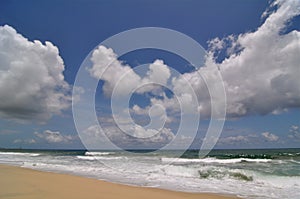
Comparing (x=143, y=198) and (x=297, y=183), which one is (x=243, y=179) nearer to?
(x=297, y=183)

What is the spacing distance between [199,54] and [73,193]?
23.0 feet

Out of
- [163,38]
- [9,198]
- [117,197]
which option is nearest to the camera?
[9,198]

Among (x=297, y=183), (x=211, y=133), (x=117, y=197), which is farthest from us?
(x=297, y=183)

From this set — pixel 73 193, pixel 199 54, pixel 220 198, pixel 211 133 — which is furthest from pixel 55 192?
pixel 199 54

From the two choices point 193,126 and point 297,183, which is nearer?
point 193,126

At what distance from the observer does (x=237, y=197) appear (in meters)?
6.98

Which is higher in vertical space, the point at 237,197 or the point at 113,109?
the point at 113,109

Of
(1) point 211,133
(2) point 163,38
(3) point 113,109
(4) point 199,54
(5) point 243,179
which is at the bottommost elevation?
(5) point 243,179

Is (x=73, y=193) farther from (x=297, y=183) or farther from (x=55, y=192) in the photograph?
A: (x=297, y=183)

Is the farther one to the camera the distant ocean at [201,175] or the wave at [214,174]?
the wave at [214,174]

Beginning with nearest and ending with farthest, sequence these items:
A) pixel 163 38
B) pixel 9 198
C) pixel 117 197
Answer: pixel 9 198
pixel 117 197
pixel 163 38

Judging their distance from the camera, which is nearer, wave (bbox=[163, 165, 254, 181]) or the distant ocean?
the distant ocean

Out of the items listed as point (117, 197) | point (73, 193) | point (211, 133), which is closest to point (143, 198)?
point (117, 197)

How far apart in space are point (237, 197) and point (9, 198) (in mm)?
5896
